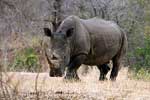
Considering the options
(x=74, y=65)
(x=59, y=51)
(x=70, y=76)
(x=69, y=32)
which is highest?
(x=69, y=32)

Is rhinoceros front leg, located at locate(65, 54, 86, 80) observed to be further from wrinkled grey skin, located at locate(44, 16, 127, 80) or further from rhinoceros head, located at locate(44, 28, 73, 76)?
rhinoceros head, located at locate(44, 28, 73, 76)

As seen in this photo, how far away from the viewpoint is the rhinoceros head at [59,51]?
11.2 metres

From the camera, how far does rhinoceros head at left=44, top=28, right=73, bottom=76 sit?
442 inches

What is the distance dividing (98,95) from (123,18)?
17369 mm

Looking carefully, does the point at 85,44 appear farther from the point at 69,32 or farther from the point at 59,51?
the point at 59,51

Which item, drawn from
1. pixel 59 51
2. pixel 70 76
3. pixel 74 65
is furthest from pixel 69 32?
pixel 70 76

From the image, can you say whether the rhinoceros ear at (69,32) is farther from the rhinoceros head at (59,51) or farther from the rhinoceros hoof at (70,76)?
the rhinoceros hoof at (70,76)

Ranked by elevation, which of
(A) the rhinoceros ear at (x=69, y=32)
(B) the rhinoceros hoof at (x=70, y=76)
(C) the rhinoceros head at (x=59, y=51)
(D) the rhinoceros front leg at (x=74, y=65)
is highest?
(A) the rhinoceros ear at (x=69, y=32)

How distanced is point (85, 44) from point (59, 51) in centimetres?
89

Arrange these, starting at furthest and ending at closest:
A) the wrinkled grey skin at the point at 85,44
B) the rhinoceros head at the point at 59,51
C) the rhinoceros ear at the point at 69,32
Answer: the rhinoceros ear at the point at 69,32 → the wrinkled grey skin at the point at 85,44 → the rhinoceros head at the point at 59,51

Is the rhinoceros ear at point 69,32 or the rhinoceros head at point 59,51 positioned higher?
the rhinoceros ear at point 69,32

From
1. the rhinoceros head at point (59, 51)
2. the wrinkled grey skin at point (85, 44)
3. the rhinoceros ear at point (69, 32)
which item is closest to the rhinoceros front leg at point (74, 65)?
the wrinkled grey skin at point (85, 44)

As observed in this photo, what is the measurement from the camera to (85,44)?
39.6ft

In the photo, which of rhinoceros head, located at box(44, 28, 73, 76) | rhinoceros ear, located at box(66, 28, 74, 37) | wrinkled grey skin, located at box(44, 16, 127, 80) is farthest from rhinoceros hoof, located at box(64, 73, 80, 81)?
rhinoceros ear, located at box(66, 28, 74, 37)
